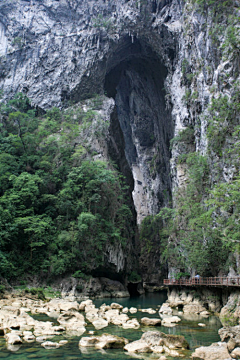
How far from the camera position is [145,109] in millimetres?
48656

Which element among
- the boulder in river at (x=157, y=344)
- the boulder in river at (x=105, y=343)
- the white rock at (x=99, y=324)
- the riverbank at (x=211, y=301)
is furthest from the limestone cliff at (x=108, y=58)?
the boulder in river at (x=105, y=343)

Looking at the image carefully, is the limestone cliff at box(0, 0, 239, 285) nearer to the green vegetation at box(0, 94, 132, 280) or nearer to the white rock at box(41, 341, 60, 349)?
the green vegetation at box(0, 94, 132, 280)

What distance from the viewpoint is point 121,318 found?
13219mm

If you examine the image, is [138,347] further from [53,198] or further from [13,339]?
[53,198]

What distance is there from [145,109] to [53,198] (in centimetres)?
2586

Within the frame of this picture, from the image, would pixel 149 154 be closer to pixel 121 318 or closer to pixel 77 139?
pixel 77 139

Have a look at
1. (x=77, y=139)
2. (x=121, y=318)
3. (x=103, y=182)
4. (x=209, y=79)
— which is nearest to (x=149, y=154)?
(x=77, y=139)

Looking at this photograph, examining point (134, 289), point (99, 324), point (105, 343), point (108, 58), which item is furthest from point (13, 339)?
point (108, 58)

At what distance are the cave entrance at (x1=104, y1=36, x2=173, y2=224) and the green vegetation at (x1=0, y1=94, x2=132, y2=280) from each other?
10222 mm

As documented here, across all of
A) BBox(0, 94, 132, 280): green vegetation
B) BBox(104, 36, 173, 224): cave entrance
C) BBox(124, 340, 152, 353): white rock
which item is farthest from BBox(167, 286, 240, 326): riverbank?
BBox(104, 36, 173, 224): cave entrance

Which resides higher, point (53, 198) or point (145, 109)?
point (145, 109)

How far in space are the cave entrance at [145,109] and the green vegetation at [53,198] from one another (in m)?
10.2

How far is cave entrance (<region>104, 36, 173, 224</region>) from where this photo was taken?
41.1m

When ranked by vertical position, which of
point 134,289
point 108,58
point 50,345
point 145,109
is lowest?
point 134,289
